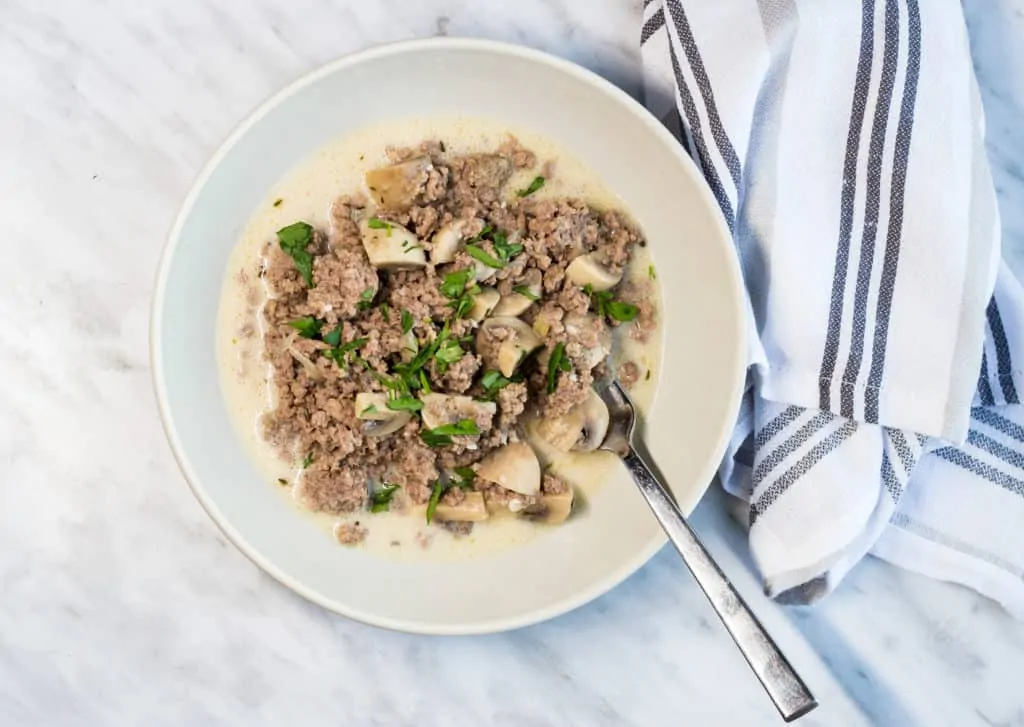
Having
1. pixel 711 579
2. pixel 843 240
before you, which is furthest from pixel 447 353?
pixel 843 240

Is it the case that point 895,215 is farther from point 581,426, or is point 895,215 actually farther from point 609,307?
point 581,426

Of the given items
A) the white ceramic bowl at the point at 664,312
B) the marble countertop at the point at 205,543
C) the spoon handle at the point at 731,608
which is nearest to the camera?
the spoon handle at the point at 731,608

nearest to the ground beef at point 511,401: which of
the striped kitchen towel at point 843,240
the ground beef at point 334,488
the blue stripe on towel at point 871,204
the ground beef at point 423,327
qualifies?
the ground beef at point 423,327

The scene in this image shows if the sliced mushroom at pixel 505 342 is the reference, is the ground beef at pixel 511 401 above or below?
below

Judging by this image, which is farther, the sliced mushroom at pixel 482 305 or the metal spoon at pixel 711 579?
the sliced mushroom at pixel 482 305

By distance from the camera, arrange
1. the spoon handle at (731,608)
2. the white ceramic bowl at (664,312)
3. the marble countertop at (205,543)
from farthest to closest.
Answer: the marble countertop at (205,543) < the white ceramic bowl at (664,312) < the spoon handle at (731,608)

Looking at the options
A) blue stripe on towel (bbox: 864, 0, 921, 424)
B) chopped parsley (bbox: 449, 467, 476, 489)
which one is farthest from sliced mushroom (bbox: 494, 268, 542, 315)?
blue stripe on towel (bbox: 864, 0, 921, 424)

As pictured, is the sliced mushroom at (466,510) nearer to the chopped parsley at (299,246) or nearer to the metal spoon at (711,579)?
the metal spoon at (711,579)
